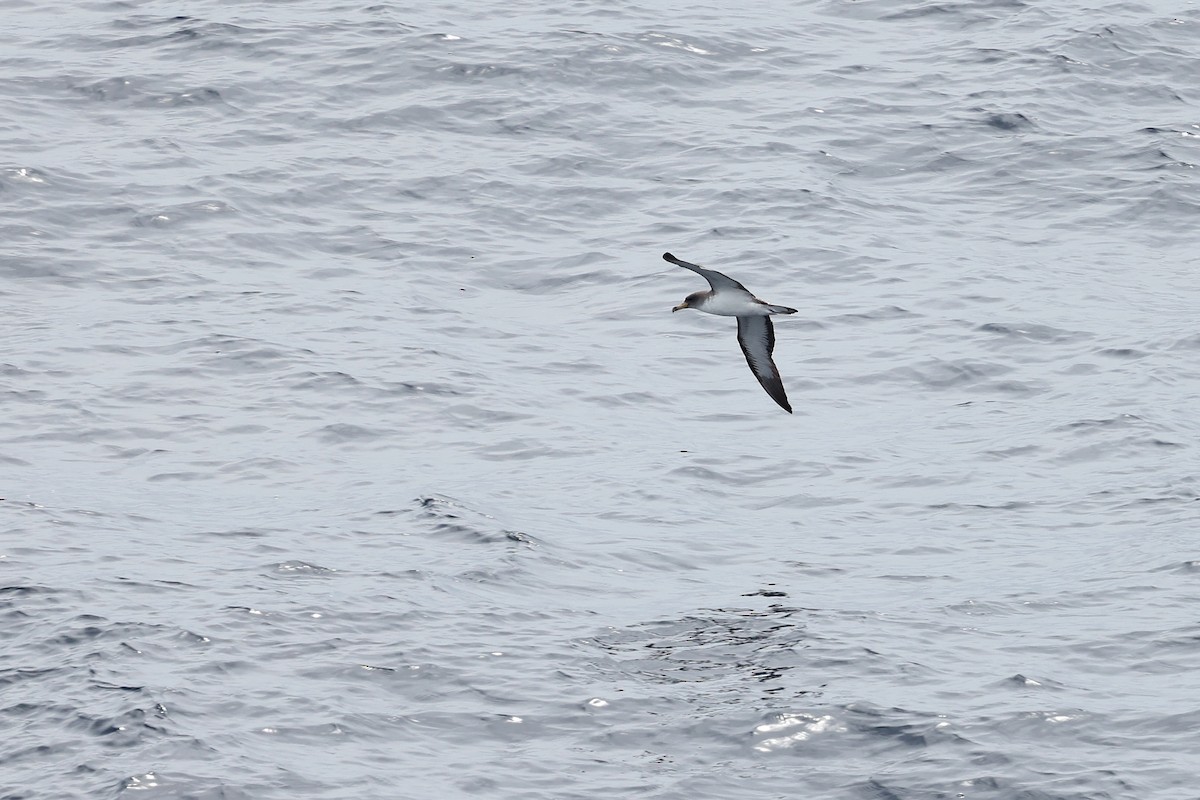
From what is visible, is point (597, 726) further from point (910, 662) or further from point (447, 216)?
point (447, 216)

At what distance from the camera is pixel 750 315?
22.2 m

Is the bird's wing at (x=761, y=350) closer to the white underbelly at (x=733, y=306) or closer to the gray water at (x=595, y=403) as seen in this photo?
the white underbelly at (x=733, y=306)

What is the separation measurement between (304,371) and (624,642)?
8985 millimetres

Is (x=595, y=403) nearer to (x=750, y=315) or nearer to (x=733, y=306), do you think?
(x=750, y=315)

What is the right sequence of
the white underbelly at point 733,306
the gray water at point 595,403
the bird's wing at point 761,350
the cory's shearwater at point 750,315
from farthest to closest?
the bird's wing at point 761,350 → the white underbelly at point 733,306 → the cory's shearwater at point 750,315 → the gray water at point 595,403

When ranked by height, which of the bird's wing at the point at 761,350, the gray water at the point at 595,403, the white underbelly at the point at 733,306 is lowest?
the gray water at the point at 595,403

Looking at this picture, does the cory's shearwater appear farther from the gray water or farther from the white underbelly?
the gray water

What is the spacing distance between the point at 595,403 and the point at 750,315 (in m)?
3.74

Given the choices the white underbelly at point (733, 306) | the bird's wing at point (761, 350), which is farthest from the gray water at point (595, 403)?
the white underbelly at point (733, 306)

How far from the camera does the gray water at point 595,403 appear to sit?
1630 centimetres

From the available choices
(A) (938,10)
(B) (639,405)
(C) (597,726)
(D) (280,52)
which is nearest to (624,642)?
(C) (597,726)

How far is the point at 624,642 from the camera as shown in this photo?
18.3 meters

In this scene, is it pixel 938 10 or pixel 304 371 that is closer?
pixel 304 371

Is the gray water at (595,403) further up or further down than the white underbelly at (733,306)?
further down
